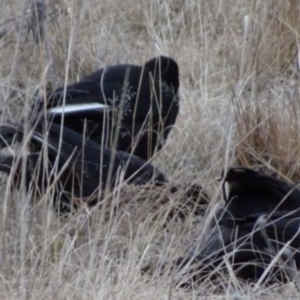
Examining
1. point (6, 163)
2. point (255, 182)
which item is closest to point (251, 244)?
point (255, 182)

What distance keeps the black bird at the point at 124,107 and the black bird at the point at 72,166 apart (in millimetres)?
117

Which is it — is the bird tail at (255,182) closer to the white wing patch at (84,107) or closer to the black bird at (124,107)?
the black bird at (124,107)

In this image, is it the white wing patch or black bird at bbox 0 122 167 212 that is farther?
the white wing patch

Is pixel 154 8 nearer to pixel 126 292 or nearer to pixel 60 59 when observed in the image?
pixel 60 59

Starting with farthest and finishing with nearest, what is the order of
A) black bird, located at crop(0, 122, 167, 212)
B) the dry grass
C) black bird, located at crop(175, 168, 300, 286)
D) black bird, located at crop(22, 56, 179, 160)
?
black bird, located at crop(22, 56, 179, 160) < black bird, located at crop(0, 122, 167, 212) < black bird, located at crop(175, 168, 300, 286) < the dry grass

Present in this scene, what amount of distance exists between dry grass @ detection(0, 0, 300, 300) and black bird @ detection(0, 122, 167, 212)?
102 millimetres

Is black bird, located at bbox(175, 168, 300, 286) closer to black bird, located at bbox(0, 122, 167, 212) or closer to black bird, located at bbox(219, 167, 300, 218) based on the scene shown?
black bird, located at bbox(219, 167, 300, 218)

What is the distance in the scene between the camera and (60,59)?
5.14 meters

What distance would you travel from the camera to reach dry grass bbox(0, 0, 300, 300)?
3113 mm

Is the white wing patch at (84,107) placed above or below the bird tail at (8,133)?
below

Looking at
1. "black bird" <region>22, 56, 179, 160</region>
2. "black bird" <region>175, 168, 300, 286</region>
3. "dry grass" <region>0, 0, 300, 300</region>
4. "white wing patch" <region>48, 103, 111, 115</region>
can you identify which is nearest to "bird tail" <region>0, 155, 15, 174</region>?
"dry grass" <region>0, 0, 300, 300</region>

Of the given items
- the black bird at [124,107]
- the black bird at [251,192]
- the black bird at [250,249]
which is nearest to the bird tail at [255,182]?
the black bird at [251,192]

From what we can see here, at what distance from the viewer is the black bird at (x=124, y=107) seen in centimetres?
408

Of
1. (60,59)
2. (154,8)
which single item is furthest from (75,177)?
(154,8)
